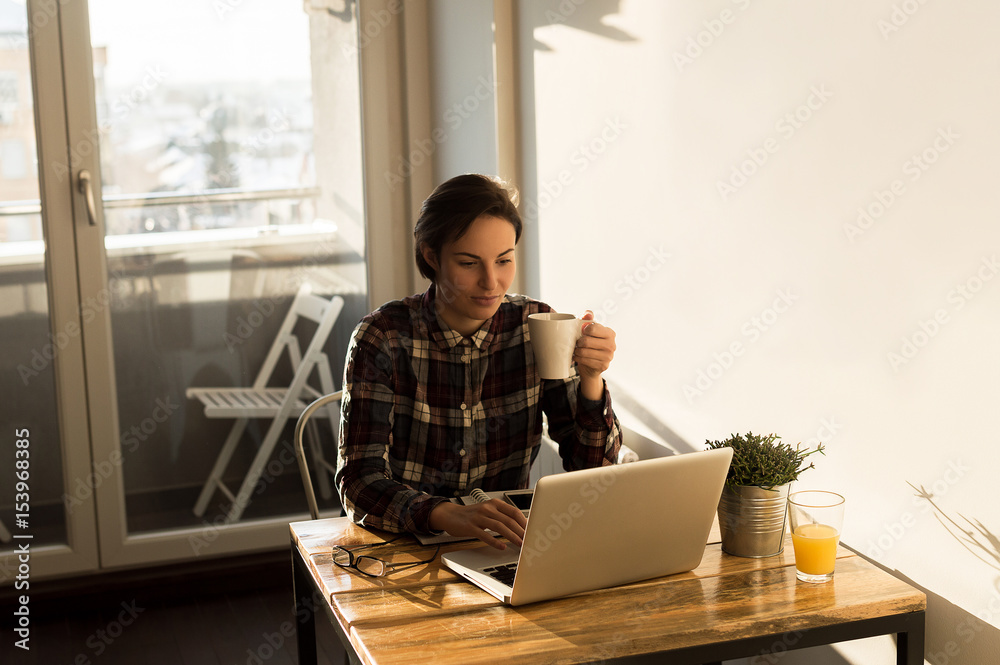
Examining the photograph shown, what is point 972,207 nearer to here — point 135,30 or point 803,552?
point 803,552

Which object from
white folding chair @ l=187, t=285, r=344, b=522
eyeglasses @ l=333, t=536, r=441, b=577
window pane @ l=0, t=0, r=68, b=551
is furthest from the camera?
white folding chair @ l=187, t=285, r=344, b=522

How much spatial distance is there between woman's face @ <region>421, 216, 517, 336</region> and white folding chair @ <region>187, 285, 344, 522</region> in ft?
Result: 5.50

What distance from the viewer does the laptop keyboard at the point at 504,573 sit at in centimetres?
129

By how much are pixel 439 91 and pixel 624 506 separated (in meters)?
2.26

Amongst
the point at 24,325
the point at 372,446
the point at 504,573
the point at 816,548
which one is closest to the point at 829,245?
the point at 816,548

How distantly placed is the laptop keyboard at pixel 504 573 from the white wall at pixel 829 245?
590mm

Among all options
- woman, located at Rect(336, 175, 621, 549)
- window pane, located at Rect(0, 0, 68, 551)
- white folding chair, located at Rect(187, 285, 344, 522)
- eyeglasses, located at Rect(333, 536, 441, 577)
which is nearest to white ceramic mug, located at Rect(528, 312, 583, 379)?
woman, located at Rect(336, 175, 621, 549)

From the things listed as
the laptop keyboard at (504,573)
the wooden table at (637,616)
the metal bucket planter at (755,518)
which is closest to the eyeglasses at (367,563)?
the wooden table at (637,616)

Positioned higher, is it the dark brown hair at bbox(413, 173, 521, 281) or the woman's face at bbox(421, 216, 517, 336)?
the dark brown hair at bbox(413, 173, 521, 281)

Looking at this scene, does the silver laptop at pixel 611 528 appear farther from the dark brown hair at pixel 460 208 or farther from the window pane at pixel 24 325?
the window pane at pixel 24 325

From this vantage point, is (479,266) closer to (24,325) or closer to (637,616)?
(637,616)

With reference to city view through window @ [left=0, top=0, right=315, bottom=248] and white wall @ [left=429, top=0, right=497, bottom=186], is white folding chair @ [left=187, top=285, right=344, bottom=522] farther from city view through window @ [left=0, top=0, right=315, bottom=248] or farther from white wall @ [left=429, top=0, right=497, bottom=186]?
white wall @ [left=429, top=0, right=497, bottom=186]

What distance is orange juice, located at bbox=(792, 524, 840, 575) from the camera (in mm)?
1290

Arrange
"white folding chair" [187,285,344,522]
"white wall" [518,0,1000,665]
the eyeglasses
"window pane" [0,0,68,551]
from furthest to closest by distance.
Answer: "white folding chair" [187,285,344,522] → "window pane" [0,0,68,551] → the eyeglasses → "white wall" [518,0,1000,665]
